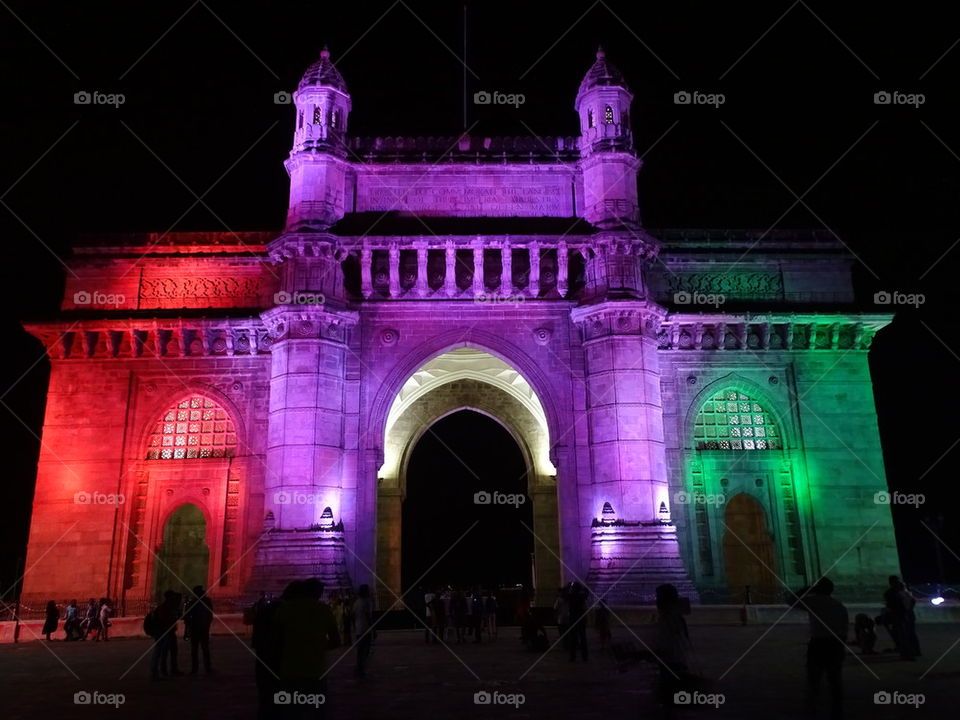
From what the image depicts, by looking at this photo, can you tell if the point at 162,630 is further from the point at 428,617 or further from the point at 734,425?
the point at 734,425

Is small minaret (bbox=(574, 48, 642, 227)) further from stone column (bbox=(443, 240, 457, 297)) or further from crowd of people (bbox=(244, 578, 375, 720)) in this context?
crowd of people (bbox=(244, 578, 375, 720))

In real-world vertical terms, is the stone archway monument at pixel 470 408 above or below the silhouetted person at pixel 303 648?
above

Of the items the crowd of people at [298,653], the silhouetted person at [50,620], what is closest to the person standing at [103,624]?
the silhouetted person at [50,620]

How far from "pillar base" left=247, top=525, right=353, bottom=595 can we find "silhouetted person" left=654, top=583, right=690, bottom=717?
53.0 feet

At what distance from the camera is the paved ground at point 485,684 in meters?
9.88

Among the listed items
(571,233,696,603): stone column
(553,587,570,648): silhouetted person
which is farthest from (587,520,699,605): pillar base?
(553,587,570,648): silhouetted person

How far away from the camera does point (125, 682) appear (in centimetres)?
1307

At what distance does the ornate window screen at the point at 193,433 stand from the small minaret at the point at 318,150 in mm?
6934

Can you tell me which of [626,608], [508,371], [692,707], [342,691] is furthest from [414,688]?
[508,371]

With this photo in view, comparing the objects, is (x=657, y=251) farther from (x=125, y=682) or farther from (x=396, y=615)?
(x=125, y=682)

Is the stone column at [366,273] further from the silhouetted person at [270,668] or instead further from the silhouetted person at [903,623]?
the silhouetted person at [270,668]

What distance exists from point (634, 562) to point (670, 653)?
16.1m

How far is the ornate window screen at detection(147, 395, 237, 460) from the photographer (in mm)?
28250

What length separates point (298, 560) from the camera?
2380 cm
